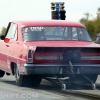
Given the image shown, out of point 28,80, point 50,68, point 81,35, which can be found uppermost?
point 81,35

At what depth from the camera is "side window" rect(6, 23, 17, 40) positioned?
15.2 metres

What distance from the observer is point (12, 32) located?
612 inches

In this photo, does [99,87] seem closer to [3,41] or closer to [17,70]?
[17,70]

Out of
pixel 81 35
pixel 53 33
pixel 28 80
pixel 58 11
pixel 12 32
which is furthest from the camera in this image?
pixel 58 11

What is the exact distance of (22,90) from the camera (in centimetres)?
1318

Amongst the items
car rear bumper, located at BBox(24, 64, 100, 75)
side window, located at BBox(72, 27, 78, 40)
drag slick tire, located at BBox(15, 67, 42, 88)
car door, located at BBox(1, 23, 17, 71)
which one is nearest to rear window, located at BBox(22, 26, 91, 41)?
side window, located at BBox(72, 27, 78, 40)

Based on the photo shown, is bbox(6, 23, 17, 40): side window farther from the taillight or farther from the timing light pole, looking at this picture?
the timing light pole

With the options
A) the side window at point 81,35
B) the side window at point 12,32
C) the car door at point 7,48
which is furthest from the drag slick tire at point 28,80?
the side window at point 81,35

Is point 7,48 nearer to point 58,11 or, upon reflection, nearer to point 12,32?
point 12,32

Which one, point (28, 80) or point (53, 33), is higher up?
point (53, 33)

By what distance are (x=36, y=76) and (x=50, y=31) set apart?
4.42 feet

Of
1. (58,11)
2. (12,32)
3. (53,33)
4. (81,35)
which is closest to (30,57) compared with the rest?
(53,33)

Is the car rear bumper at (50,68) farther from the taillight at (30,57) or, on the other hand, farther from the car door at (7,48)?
the car door at (7,48)

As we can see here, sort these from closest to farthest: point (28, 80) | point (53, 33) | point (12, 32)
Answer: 1. point (28, 80)
2. point (53, 33)
3. point (12, 32)
